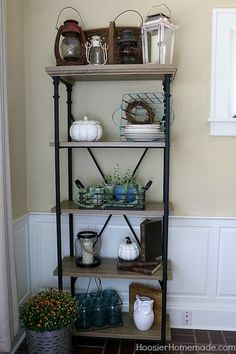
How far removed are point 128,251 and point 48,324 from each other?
622 mm

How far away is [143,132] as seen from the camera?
1930mm

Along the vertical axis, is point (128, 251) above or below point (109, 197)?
below

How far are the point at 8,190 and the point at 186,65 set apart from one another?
1347 mm

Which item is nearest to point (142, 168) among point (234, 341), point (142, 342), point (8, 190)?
point (8, 190)

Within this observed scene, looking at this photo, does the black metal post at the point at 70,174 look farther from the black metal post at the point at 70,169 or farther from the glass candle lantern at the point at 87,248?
the glass candle lantern at the point at 87,248

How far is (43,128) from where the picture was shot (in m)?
2.32

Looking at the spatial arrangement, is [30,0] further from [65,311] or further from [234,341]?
→ [234,341]

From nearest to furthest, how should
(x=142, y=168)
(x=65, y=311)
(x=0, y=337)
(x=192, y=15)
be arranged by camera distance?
(x=0, y=337)
(x=65, y=311)
(x=192, y=15)
(x=142, y=168)

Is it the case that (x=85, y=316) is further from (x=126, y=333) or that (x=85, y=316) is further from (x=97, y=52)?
(x=97, y=52)

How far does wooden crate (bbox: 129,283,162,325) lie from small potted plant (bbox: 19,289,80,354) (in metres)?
0.49

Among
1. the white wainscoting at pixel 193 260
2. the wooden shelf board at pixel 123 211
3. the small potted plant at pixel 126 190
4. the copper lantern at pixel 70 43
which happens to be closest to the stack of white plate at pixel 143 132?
the small potted plant at pixel 126 190

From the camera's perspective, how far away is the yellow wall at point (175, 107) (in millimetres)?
2159

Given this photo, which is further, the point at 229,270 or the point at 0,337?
the point at 229,270

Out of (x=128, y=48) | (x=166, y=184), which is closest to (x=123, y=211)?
(x=166, y=184)
